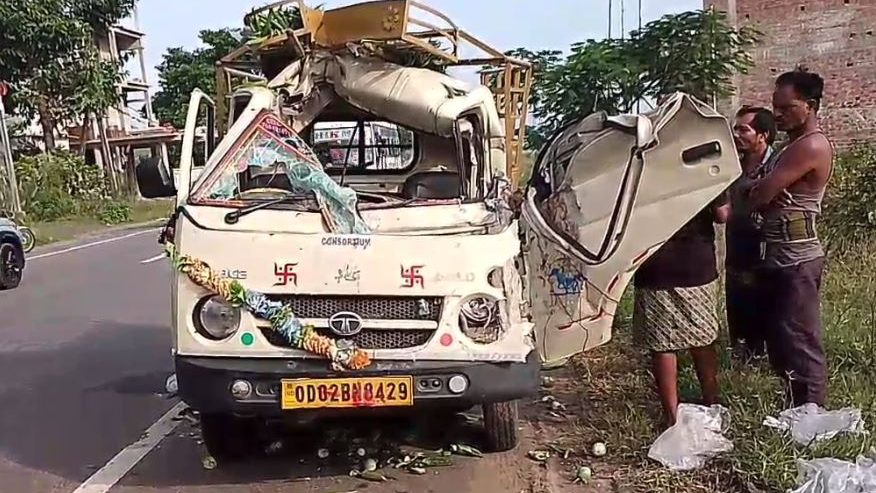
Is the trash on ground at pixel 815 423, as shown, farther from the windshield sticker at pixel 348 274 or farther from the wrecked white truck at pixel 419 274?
the windshield sticker at pixel 348 274

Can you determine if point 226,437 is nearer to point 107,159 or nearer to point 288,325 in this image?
point 288,325

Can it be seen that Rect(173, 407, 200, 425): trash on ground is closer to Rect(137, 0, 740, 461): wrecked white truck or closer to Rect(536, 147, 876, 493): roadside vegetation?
Rect(137, 0, 740, 461): wrecked white truck

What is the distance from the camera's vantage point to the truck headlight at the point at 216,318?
460cm

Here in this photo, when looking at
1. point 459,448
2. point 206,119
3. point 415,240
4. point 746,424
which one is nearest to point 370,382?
point 415,240

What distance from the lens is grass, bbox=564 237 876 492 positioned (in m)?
4.50

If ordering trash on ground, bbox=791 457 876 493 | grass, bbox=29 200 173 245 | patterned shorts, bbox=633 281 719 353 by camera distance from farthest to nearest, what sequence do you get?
1. grass, bbox=29 200 173 245
2. patterned shorts, bbox=633 281 719 353
3. trash on ground, bbox=791 457 876 493

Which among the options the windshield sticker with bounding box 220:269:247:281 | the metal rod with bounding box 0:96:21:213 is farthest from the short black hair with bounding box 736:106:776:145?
the metal rod with bounding box 0:96:21:213

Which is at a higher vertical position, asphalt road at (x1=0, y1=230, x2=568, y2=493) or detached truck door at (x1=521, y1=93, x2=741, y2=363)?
detached truck door at (x1=521, y1=93, x2=741, y2=363)

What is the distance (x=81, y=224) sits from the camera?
89.7ft

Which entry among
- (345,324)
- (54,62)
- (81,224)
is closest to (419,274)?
(345,324)

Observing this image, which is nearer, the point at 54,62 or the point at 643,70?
the point at 643,70

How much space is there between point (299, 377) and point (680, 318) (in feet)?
6.30

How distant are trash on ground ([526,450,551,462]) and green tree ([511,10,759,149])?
6.35 meters

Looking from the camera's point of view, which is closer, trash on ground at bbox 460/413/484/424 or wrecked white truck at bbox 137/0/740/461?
wrecked white truck at bbox 137/0/740/461
